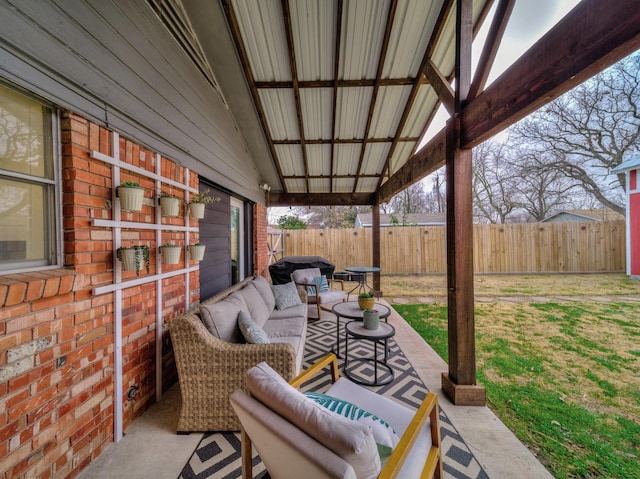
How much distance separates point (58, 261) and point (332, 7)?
10.2 feet

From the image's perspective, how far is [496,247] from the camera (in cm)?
899


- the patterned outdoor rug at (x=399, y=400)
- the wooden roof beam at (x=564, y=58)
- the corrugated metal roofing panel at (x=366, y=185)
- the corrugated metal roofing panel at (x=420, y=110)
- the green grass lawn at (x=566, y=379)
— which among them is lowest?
the green grass lawn at (x=566, y=379)

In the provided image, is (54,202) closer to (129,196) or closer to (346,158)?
(129,196)

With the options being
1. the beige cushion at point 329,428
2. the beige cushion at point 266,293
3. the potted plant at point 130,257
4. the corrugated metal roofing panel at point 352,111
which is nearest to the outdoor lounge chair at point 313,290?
the beige cushion at point 266,293

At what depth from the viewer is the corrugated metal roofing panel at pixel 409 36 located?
250 cm

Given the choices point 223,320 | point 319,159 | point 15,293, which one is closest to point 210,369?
point 223,320

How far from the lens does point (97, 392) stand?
1.65 meters

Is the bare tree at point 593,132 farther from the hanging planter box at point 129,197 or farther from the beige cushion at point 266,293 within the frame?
the hanging planter box at point 129,197

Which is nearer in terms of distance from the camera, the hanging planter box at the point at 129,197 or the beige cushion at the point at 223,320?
the hanging planter box at the point at 129,197

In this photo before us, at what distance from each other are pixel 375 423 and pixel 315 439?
428mm

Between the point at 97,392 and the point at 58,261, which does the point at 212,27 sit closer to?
the point at 58,261

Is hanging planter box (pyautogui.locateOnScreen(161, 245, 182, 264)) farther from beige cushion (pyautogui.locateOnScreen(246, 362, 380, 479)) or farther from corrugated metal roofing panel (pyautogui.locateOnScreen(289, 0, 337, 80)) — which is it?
corrugated metal roofing panel (pyautogui.locateOnScreen(289, 0, 337, 80))

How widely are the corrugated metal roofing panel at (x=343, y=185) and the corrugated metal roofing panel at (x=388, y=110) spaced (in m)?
1.59

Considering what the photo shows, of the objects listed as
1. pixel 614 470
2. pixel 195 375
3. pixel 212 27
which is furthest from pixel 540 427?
pixel 212 27
